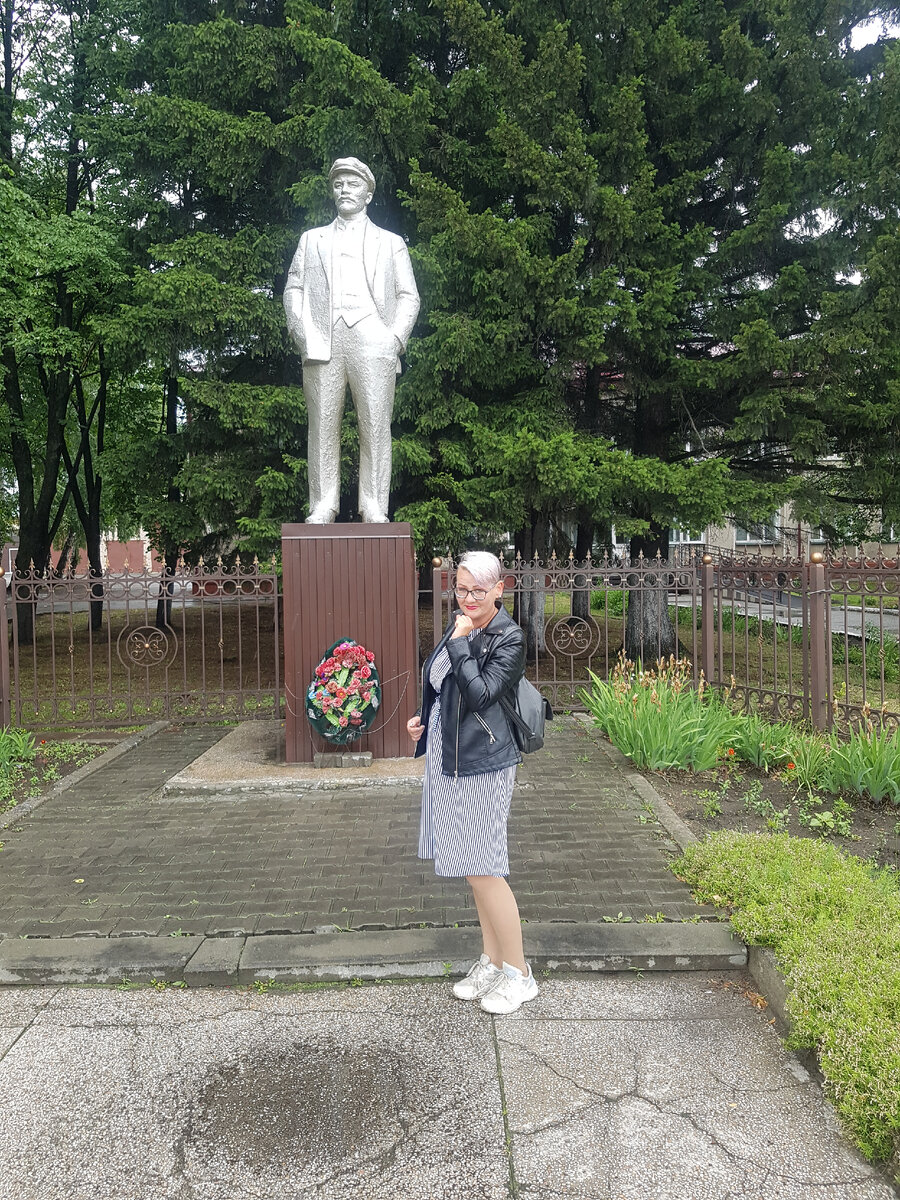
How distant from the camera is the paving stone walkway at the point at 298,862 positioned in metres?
3.48

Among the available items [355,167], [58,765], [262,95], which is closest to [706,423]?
[355,167]

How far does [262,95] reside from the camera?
11000mm

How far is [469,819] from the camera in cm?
272

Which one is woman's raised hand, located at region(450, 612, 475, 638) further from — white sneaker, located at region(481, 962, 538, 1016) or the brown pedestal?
the brown pedestal

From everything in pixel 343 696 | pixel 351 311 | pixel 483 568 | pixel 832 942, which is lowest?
pixel 832 942

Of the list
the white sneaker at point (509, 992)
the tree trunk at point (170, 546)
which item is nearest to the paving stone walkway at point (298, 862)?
the white sneaker at point (509, 992)

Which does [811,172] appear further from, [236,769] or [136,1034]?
[136,1034]

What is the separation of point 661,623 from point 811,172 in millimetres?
5963

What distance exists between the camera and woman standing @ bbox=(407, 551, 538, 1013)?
2664mm

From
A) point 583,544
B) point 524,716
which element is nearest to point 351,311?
point 524,716

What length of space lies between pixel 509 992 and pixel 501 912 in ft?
1.03

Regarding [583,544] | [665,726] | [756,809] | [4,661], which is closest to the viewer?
[756,809]

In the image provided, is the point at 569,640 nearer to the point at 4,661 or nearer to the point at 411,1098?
the point at 4,661

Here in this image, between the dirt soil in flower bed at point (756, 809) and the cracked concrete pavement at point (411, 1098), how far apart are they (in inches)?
70.3
